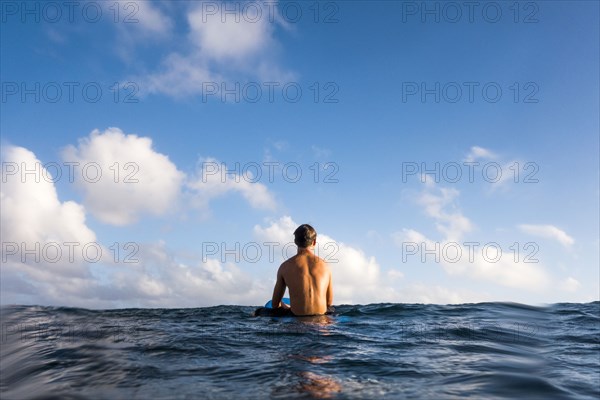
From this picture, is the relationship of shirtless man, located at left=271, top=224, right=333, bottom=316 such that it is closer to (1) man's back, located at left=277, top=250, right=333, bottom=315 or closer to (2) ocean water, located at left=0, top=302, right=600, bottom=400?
(1) man's back, located at left=277, top=250, right=333, bottom=315

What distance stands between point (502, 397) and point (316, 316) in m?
5.65

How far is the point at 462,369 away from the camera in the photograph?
620 centimetres

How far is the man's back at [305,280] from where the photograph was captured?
10.0 m

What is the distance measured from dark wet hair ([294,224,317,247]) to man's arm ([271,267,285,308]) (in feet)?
2.82

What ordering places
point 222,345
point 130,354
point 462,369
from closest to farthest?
1. point 462,369
2. point 130,354
3. point 222,345

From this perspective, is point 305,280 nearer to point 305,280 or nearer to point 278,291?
point 305,280

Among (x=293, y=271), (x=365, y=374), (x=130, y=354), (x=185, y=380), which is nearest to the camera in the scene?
(x=185, y=380)

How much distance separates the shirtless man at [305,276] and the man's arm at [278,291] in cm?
3

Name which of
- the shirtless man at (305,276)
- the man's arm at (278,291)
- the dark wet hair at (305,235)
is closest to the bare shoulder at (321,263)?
the shirtless man at (305,276)

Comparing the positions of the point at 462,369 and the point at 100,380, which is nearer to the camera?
the point at 100,380

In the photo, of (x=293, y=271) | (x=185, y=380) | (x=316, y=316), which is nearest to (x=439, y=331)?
(x=316, y=316)

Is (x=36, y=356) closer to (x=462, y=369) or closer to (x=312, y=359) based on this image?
(x=312, y=359)

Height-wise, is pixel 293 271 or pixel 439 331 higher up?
pixel 293 271

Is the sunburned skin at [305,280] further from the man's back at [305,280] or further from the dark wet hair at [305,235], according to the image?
the dark wet hair at [305,235]
